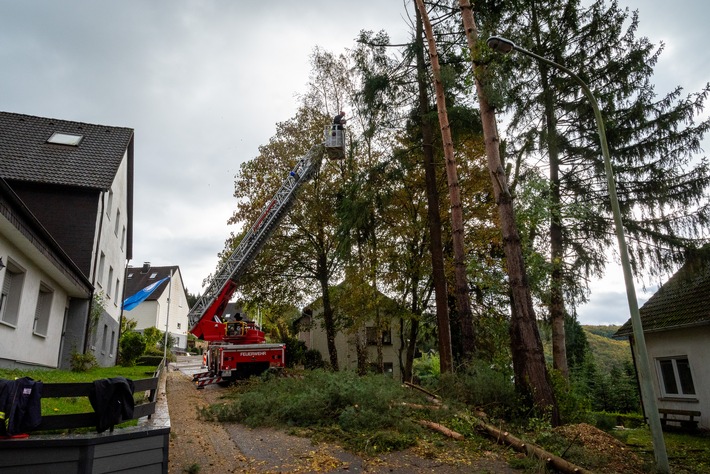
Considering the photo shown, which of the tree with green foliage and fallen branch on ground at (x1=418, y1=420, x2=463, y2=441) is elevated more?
the tree with green foliage

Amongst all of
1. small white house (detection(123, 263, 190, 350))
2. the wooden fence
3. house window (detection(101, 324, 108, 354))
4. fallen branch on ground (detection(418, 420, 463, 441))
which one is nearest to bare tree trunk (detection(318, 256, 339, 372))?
house window (detection(101, 324, 108, 354))

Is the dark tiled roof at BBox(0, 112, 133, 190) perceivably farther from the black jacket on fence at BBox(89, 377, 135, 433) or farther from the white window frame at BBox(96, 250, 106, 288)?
the black jacket on fence at BBox(89, 377, 135, 433)

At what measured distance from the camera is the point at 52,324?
45.3ft

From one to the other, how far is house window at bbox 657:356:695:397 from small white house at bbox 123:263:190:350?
4140 cm

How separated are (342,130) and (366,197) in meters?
5.59

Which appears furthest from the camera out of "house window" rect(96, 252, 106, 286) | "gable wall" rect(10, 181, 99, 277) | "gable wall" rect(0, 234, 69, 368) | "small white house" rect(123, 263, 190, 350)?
"small white house" rect(123, 263, 190, 350)

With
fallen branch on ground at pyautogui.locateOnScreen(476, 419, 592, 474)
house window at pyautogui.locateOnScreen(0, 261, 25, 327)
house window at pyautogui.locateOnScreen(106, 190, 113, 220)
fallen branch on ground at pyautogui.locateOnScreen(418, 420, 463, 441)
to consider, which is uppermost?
house window at pyautogui.locateOnScreen(106, 190, 113, 220)

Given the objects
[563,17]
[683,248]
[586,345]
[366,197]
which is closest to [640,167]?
[683,248]

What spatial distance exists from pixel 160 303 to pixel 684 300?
148ft

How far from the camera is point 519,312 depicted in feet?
29.4

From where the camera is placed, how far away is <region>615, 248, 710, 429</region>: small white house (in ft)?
45.2

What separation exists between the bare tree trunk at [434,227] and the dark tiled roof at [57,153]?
1054cm

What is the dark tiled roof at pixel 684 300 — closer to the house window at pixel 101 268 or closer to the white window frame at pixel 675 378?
the white window frame at pixel 675 378

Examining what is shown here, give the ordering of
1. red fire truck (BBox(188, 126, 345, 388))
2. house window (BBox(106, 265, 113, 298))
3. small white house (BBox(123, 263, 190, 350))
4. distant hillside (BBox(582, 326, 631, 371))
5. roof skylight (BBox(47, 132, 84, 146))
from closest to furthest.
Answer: red fire truck (BBox(188, 126, 345, 388))
roof skylight (BBox(47, 132, 84, 146))
house window (BBox(106, 265, 113, 298))
small white house (BBox(123, 263, 190, 350))
distant hillside (BBox(582, 326, 631, 371))
